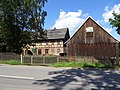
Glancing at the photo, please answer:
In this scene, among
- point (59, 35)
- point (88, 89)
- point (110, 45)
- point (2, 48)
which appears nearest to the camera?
point (88, 89)

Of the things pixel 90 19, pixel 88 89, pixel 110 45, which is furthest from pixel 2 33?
pixel 88 89

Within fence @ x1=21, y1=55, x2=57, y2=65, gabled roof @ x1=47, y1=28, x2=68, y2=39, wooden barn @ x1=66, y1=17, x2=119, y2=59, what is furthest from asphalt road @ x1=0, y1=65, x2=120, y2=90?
gabled roof @ x1=47, y1=28, x2=68, y2=39

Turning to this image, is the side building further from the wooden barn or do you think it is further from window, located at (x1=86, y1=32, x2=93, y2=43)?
window, located at (x1=86, y1=32, x2=93, y2=43)

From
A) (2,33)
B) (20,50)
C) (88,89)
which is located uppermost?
(2,33)

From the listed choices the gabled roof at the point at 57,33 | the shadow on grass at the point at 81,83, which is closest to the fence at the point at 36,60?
the shadow on grass at the point at 81,83

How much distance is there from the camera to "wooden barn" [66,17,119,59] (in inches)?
1636

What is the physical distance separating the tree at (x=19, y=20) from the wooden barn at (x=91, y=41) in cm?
642

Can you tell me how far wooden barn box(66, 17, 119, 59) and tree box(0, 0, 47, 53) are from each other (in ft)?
21.1

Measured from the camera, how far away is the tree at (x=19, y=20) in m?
41.6

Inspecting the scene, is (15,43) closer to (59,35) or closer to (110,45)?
(110,45)

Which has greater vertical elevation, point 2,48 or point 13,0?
point 13,0

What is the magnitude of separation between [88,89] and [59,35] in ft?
183

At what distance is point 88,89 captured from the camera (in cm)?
1140

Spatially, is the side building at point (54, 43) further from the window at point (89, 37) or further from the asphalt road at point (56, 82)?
the asphalt road at point (56, 82)
